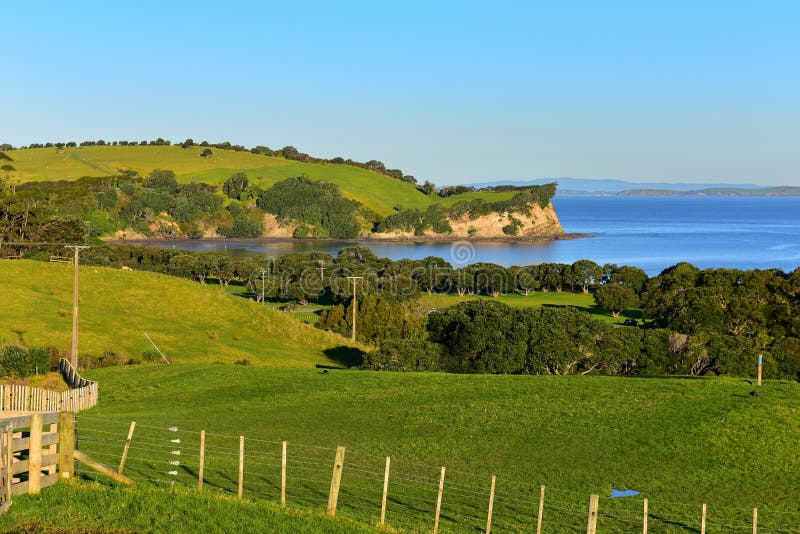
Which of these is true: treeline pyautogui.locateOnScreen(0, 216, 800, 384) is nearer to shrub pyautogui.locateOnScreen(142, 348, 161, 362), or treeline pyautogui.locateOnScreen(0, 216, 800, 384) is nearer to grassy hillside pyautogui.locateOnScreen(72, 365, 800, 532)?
shrub pyautogui.locateOnScreen(142, 348, 161, 362)

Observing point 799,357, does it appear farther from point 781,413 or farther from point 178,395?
point 178,395

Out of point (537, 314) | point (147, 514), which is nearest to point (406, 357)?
point (537, 314)

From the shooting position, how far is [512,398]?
119 feet

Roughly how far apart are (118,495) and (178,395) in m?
25.5

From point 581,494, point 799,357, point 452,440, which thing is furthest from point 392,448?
point 799,357

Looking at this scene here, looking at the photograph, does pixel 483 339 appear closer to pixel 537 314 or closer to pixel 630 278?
pixel 537 314

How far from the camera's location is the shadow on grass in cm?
7481

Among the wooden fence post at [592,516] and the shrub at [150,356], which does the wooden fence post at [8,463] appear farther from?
the shrub at [150,356]

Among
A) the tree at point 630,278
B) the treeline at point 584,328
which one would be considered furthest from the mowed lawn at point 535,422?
the tree at point 630,278

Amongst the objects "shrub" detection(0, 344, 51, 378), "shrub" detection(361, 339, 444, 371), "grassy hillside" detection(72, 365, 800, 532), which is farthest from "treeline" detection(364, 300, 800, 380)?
"shrub" detection(0, 344, 51, 378)

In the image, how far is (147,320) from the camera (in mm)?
71812

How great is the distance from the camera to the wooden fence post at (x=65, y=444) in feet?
53.7

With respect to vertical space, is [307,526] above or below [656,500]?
above

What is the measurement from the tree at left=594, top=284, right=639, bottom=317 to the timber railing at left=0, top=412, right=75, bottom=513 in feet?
357
